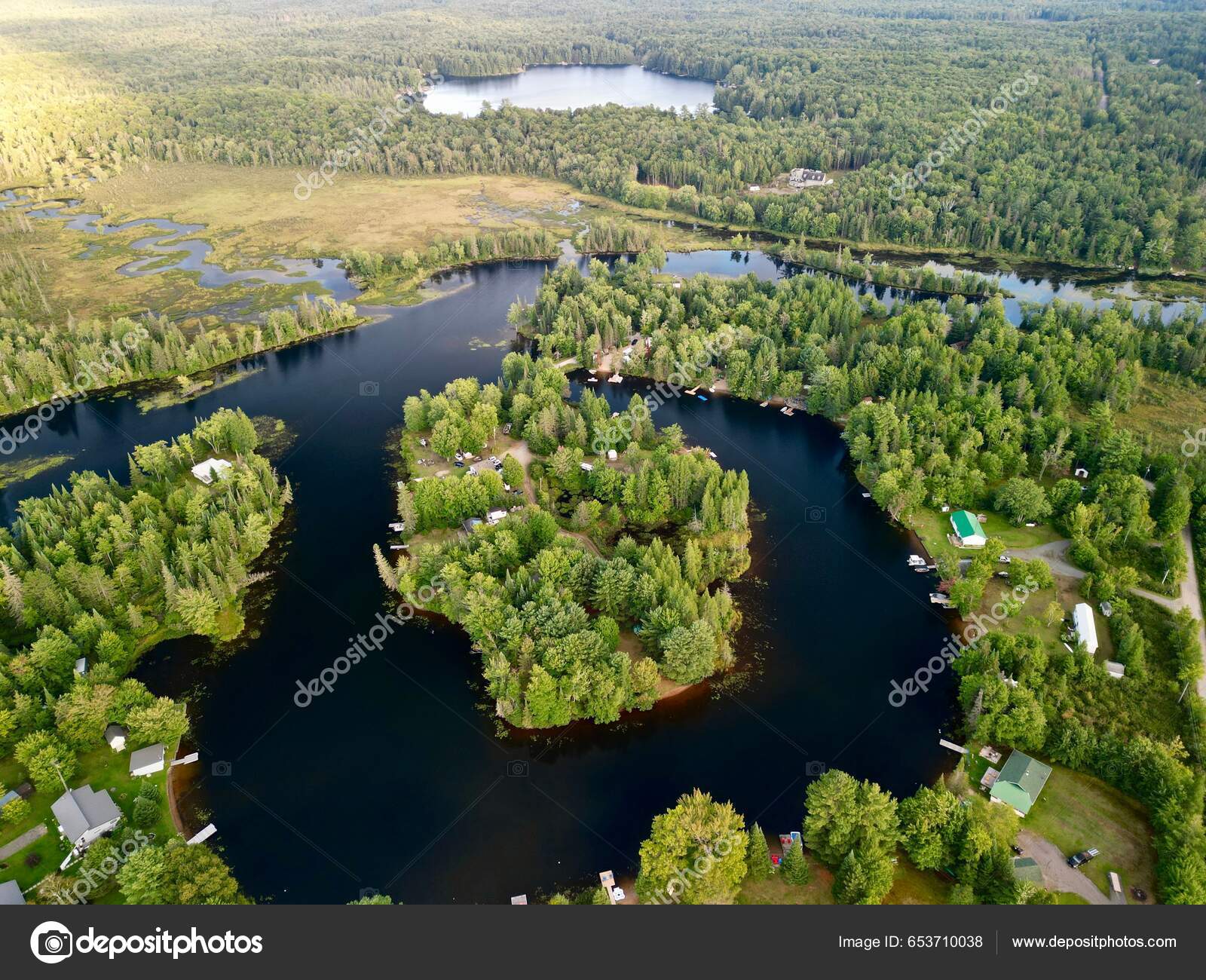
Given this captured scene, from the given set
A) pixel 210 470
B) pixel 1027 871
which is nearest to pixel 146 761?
pixel 210 470

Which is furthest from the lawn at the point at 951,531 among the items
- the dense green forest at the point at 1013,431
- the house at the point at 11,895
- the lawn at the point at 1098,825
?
the house at the point at 11,895

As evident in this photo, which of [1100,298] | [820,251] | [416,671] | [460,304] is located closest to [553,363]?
[460,304]

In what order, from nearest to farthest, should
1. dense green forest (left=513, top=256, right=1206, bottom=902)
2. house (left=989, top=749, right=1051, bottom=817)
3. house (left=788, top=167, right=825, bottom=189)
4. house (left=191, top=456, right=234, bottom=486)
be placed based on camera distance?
1. house (left=989, top=749, right=1051, bottom=817)
2. dense green forest (left=513, top=256, right=1206, bottom=902)
3. house (left=191, top=456, right=234, bottom=486)
4. house (left=788, top=167, right=825, bottom=189)

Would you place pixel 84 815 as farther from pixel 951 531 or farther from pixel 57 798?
pixel 951 531

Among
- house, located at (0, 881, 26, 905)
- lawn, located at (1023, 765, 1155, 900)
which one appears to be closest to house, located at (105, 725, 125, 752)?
house, located at (0, 881, 26, 905)

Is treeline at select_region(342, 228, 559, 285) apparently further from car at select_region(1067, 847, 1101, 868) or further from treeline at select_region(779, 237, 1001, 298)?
car at select_region(1067, 847, 1101, 868)

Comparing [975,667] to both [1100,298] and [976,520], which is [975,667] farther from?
[1100,298]
